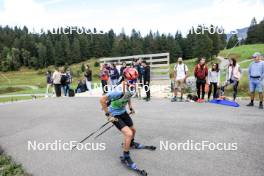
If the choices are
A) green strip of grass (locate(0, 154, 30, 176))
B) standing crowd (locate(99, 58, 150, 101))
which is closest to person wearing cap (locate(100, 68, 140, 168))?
green strip of grass (locate(0, 154, 30, 176))

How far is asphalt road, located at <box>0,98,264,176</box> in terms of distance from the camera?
4848mm

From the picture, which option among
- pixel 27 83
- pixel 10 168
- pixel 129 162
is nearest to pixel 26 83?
pixel 27 83

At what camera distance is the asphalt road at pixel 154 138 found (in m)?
4.85

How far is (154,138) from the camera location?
6.56m

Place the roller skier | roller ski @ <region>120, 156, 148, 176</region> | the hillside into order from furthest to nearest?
the hillside → the roller skier → roller ski @ <region>120, 156, 148, 176</region>

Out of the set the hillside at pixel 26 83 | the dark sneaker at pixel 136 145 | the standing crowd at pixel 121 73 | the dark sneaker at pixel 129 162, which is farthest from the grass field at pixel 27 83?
the dark sneaker at pixel 129 162

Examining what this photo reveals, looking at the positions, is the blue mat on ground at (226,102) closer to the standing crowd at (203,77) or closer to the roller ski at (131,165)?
the standing crowd at (203,77)

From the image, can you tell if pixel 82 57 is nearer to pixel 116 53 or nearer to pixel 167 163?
pixel 116 53

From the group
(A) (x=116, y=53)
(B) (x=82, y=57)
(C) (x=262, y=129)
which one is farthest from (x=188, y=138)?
(B) (x=82, y=57)

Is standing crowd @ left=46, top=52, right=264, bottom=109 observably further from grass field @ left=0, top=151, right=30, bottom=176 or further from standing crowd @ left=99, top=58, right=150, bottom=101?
grass field @ left=0, top=151, right=30, bottom=176

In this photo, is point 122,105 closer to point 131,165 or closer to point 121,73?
point 131,165

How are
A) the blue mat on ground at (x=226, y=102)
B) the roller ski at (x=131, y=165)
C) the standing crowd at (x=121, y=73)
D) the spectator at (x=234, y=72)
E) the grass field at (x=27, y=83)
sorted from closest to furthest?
1. the roller ski at (x=131, y=165)
2. the blue mat on ground at (x=226, y=102)
3. the spectator at (x=234, y=72)
4. the standing crowd at (x=121, y=73)
5. the grass field at (x=27, y=83)

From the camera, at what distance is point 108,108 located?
5.29 m

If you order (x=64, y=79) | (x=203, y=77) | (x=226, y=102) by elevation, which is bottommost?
(x=226, y=102)
